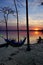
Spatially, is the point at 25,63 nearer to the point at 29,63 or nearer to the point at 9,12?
the point at 29,63

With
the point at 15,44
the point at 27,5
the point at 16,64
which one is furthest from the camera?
the point at 15,44

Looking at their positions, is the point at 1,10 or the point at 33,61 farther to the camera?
the point at 1,10

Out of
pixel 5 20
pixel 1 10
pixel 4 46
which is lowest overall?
pixel 4 46

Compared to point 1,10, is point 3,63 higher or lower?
lower

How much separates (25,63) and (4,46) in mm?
6402

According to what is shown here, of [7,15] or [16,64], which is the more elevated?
[7,15]

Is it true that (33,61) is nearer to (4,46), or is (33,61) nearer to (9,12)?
(4,46)

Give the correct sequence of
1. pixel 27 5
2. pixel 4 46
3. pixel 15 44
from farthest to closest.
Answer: pixel 4 46
pixel 15 44
pixel 27 5

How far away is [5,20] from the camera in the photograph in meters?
14.4

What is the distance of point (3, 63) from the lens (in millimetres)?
7496

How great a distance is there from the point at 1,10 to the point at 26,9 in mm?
4773

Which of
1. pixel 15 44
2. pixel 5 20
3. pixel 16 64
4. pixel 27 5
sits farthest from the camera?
pixel 5 20

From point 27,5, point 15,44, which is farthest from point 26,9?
point 15,44

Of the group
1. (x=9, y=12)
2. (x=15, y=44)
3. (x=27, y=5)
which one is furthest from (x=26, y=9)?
(x=9, y=12)
